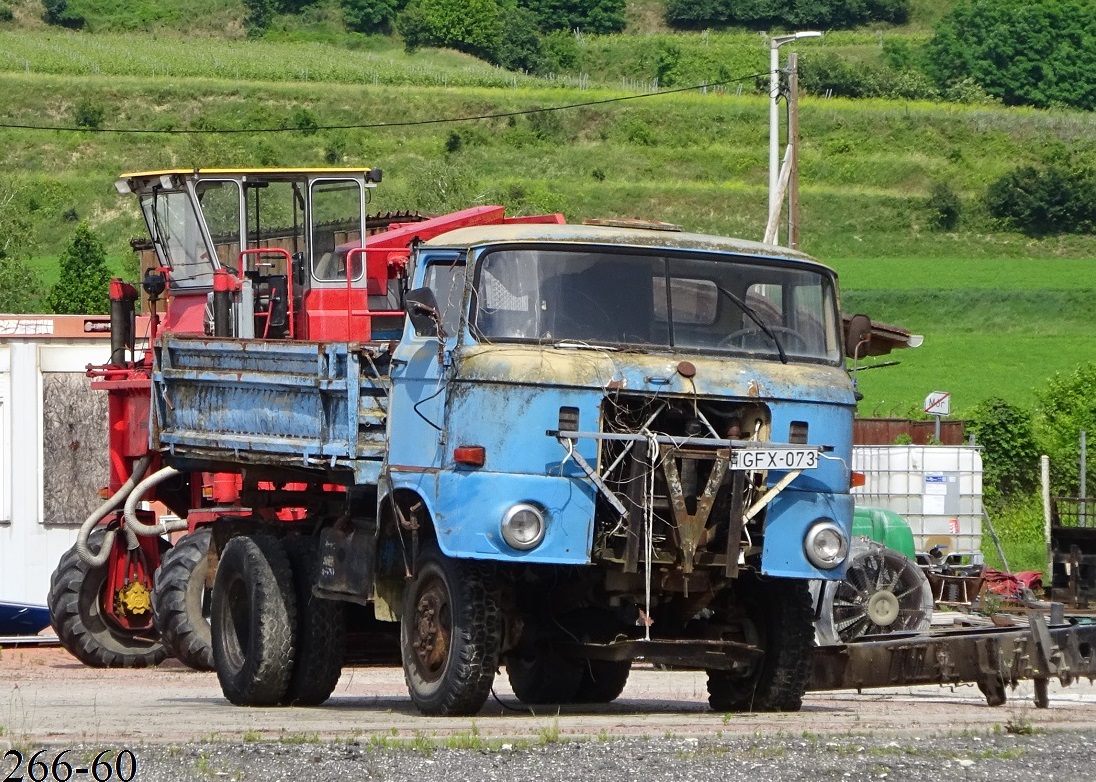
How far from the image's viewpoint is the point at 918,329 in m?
68.8

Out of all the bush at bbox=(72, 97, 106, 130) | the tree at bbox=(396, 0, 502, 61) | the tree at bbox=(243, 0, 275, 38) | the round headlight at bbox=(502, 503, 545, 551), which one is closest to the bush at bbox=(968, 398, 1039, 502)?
the round headlight at bbox=(502, 503, 545, 551)

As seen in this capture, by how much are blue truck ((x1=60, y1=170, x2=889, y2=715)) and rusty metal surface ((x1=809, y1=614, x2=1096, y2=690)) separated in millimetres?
727

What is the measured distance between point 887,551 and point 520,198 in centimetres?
6341

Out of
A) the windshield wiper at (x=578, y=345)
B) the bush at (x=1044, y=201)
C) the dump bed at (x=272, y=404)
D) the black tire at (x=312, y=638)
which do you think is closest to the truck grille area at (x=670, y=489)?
the windshield wiper at (x=578, y=345)

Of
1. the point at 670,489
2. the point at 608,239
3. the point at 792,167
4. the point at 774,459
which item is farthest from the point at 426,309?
the point at 792,167

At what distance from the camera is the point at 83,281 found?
179 ft

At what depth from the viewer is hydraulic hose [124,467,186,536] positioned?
1683 cm

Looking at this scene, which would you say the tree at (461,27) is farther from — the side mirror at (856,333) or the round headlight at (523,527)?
the round headlight at (523,527)

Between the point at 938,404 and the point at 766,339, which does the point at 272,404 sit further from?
the point at 938,404

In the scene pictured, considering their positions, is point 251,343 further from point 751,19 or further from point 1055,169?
point 751,19

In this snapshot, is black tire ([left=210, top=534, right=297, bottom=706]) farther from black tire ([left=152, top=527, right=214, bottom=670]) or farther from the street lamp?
the street lamp

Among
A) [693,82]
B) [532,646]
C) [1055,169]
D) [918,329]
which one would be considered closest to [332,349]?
[532,646]

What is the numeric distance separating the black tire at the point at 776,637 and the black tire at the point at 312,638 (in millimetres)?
2864

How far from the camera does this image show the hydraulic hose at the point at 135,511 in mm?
16828
